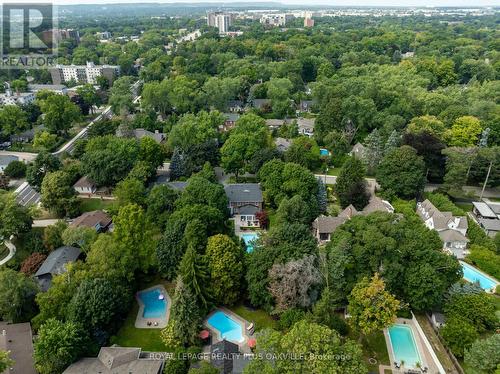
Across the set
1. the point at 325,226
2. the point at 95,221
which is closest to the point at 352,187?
the point at 325,226

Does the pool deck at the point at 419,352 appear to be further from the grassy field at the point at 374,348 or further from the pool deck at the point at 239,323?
the pool deck at the point at 239,323

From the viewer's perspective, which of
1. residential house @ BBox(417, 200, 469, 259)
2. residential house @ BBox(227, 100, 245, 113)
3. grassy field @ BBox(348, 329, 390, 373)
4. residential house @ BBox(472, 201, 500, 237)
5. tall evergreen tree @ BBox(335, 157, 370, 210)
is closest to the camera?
grassy field @ BBox(348, 329, 390, 373)

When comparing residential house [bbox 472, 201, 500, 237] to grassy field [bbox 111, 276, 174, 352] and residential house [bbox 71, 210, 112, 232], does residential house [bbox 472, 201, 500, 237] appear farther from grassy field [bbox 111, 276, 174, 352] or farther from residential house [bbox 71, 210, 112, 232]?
residential house [bbox 71, 210, 112, 232]

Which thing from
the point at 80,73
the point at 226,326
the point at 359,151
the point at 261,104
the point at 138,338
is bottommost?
the point at 138,338

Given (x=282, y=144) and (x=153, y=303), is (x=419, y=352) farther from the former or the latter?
(x=282, y=144)

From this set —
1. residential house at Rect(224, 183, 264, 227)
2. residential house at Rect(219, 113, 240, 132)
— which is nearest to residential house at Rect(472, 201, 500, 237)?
residential house at Rect(224, 183, 264, 227)

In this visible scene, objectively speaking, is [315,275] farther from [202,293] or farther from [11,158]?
[11,158]

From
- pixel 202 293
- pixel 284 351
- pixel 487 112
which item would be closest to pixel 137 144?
pixel 202 293
